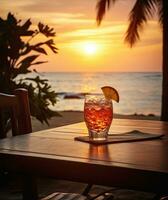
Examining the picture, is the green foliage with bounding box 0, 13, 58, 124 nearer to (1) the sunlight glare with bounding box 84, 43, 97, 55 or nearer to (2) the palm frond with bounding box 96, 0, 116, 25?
(2) the palm frond with bounding box 96, 0, 116, 25

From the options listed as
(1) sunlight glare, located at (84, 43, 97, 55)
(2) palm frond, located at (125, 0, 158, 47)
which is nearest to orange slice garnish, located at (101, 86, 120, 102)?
(2) palm frond, located at (125, 0, 158, 47)

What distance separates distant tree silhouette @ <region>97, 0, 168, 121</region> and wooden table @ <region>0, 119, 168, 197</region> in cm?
519

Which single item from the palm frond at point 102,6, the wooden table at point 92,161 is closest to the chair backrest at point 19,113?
the wooden table at point 92,161

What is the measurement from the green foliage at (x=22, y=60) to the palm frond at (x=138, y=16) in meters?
3.48

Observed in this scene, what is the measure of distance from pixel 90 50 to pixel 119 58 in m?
3.48

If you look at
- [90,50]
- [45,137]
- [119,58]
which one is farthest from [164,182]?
[119,58]

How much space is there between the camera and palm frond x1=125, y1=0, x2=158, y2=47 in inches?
286

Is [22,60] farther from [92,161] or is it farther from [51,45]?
[92,161]

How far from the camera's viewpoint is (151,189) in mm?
1093

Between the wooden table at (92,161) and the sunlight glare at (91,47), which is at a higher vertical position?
the sunlight glare at (91,47)

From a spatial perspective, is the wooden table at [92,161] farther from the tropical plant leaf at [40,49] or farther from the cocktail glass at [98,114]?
the tropical plant leaf at [40,49]

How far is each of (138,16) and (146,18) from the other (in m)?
0.18

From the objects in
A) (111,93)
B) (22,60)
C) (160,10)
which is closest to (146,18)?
(160,10)

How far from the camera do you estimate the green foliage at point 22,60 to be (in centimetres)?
382
